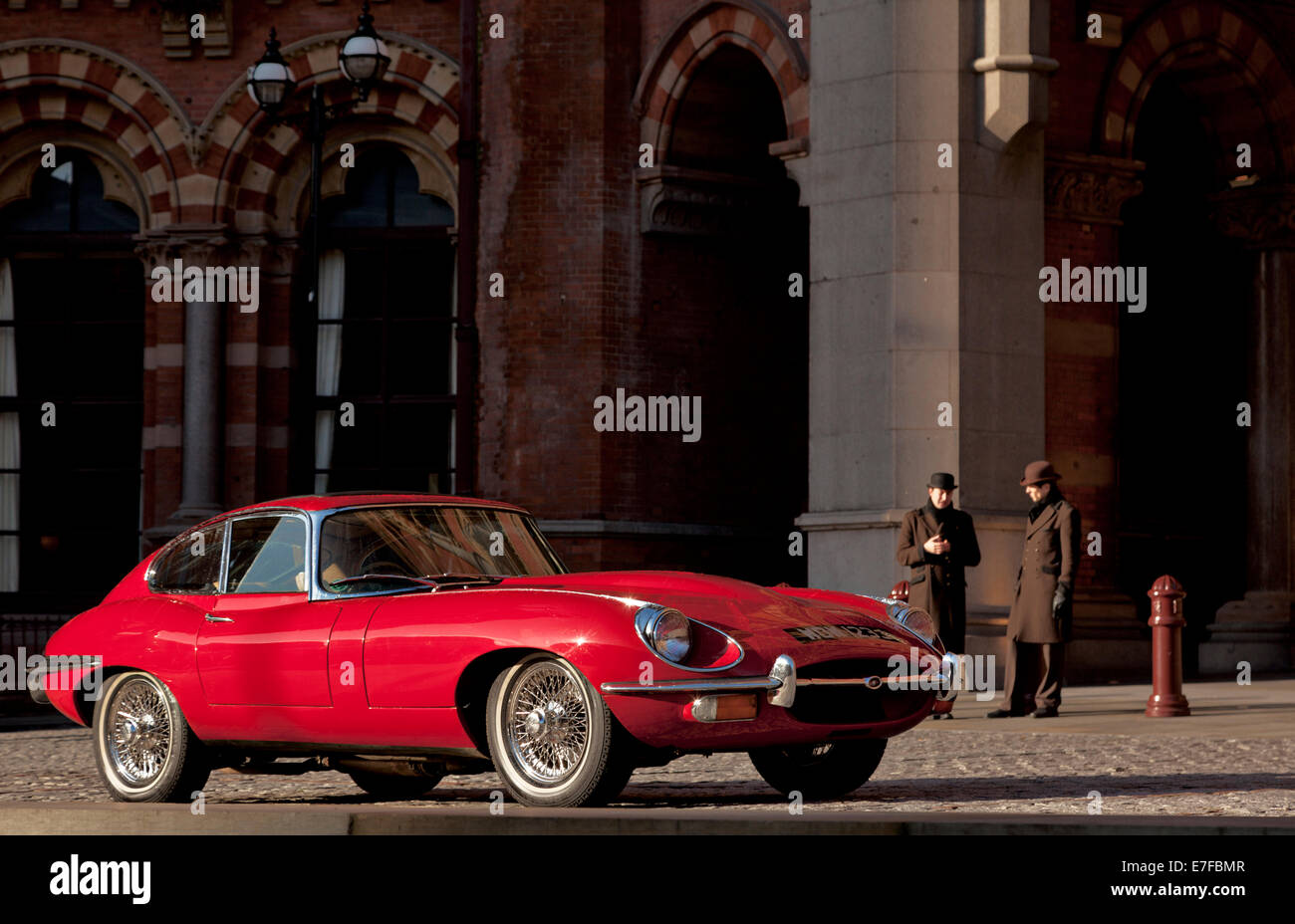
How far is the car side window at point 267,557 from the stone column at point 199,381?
13.8m

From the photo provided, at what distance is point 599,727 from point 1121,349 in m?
15.9

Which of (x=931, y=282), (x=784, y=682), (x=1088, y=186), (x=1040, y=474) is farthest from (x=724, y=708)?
(x=1088, y=186)

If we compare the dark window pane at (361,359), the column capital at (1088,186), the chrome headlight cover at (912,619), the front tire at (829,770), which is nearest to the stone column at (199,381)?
the dark window pane at (361,359)

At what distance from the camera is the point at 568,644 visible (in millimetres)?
8359

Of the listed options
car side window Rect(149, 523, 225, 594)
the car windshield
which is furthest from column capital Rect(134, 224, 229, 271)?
the car windshield

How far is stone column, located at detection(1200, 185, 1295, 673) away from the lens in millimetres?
22156

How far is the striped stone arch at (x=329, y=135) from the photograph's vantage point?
23266 millimetres

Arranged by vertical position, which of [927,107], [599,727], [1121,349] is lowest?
[599,727]

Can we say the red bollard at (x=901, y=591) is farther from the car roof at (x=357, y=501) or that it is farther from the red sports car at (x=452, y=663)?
the car roof at (x=357, y=501)

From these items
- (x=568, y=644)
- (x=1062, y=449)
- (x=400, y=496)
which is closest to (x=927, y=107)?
(x=1062, y=449)

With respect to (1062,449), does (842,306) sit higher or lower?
higher

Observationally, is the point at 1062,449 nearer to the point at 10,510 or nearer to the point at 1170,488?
the point at 1170,488

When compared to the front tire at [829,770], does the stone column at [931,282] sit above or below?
above

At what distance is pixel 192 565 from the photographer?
32.7ft
